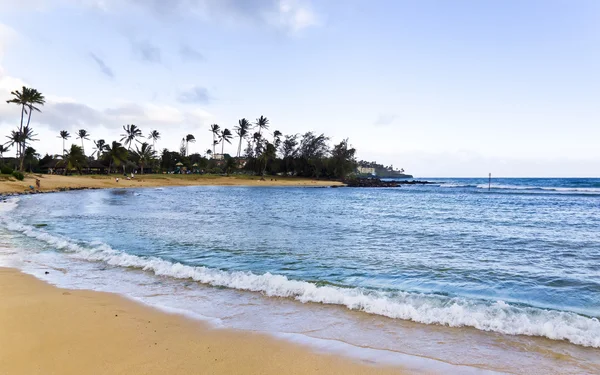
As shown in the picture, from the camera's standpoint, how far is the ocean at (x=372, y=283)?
18.0ft

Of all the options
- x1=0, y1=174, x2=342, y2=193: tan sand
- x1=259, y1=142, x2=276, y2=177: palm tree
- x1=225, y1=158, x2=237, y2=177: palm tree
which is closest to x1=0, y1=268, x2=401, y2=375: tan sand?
x1=0, y1=174, x2=342, y2=193: tan sand

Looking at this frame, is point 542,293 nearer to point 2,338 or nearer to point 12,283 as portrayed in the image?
point 2,338

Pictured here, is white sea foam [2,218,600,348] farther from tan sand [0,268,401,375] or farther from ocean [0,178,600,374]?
tan sand [0,268,401,375]

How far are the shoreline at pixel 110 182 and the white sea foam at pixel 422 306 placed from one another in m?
45.0

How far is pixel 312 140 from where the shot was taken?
110375 mm

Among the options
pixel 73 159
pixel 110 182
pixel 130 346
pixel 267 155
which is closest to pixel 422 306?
pixel 130 346

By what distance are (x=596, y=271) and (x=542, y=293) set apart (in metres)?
3.25

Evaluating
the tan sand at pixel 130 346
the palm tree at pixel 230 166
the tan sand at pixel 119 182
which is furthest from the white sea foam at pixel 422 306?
the palm tree at pixel 230 166

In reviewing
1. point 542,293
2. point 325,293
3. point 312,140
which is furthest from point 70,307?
point 312,140

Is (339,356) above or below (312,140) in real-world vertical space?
below

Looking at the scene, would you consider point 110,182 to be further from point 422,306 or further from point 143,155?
point 422,306

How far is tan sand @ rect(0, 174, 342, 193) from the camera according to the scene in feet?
161

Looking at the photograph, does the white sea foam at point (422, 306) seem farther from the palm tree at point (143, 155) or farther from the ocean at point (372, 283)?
the palm tree at point (143, 155)

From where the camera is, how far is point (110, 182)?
70375 mm
